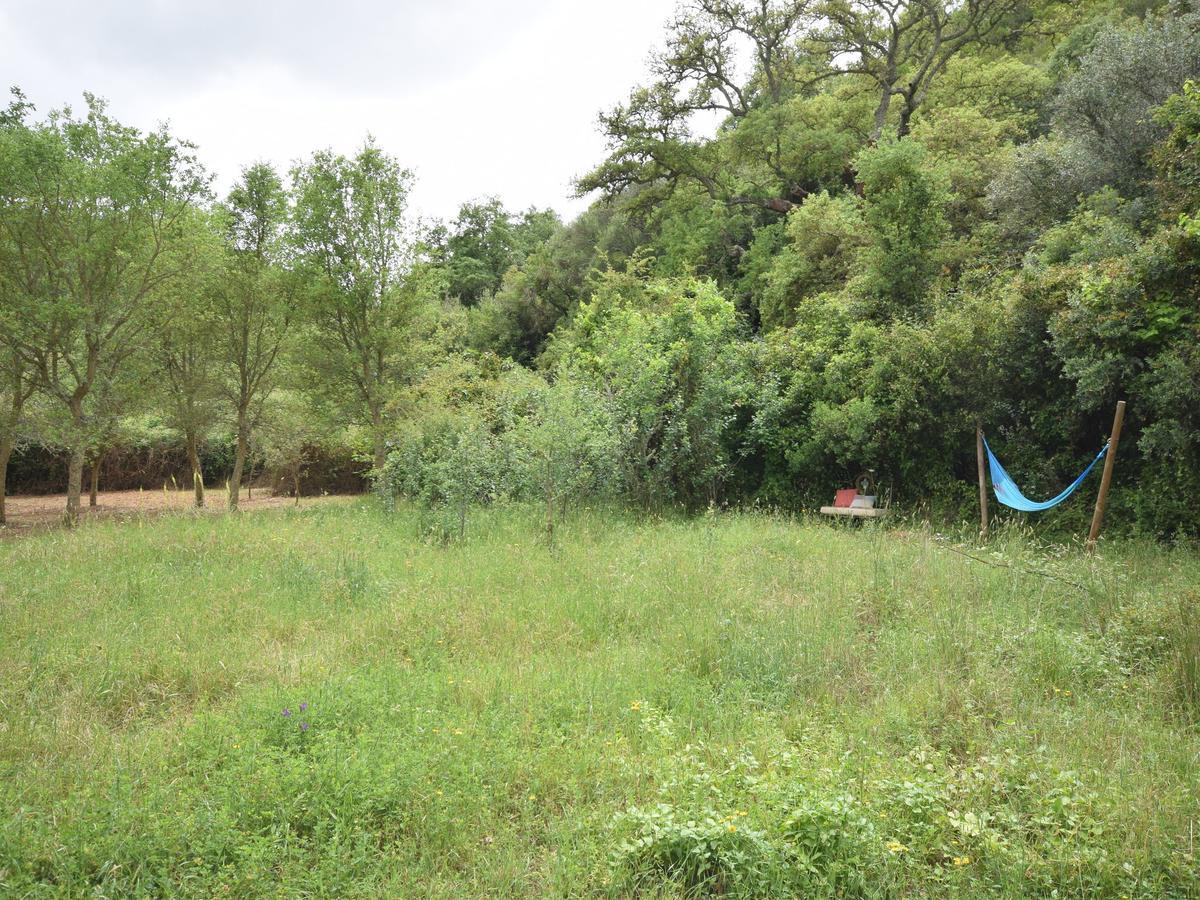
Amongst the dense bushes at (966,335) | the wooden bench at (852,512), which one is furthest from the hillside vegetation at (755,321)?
the wooden bench at (852,512)

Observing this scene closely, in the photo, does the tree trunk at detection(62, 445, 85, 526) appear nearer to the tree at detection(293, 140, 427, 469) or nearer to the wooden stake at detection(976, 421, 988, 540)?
the tree at detection(293, 140, 427, 469)

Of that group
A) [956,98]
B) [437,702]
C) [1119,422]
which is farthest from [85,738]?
[956,98]

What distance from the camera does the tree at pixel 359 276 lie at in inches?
602

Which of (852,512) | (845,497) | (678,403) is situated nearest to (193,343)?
(678,403)

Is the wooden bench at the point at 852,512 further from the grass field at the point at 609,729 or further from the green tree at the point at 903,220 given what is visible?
the green tree at the point at 903,220

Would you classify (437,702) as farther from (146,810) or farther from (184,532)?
(184,532)

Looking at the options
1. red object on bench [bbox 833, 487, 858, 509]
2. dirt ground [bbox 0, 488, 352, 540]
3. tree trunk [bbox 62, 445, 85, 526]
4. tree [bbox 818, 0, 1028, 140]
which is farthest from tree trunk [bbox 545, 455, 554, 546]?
tree [bbox 818, 0, 1028, 140]

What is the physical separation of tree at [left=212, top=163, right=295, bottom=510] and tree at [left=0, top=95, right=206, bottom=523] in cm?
173

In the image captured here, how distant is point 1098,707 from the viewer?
164 inches

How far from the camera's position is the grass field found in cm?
283

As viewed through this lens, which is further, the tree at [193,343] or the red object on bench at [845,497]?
the tree at [193,343]

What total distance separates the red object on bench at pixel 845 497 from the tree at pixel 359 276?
1014 centimetres

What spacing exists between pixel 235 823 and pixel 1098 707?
4.82 metres

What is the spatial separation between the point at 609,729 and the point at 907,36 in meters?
27.1
